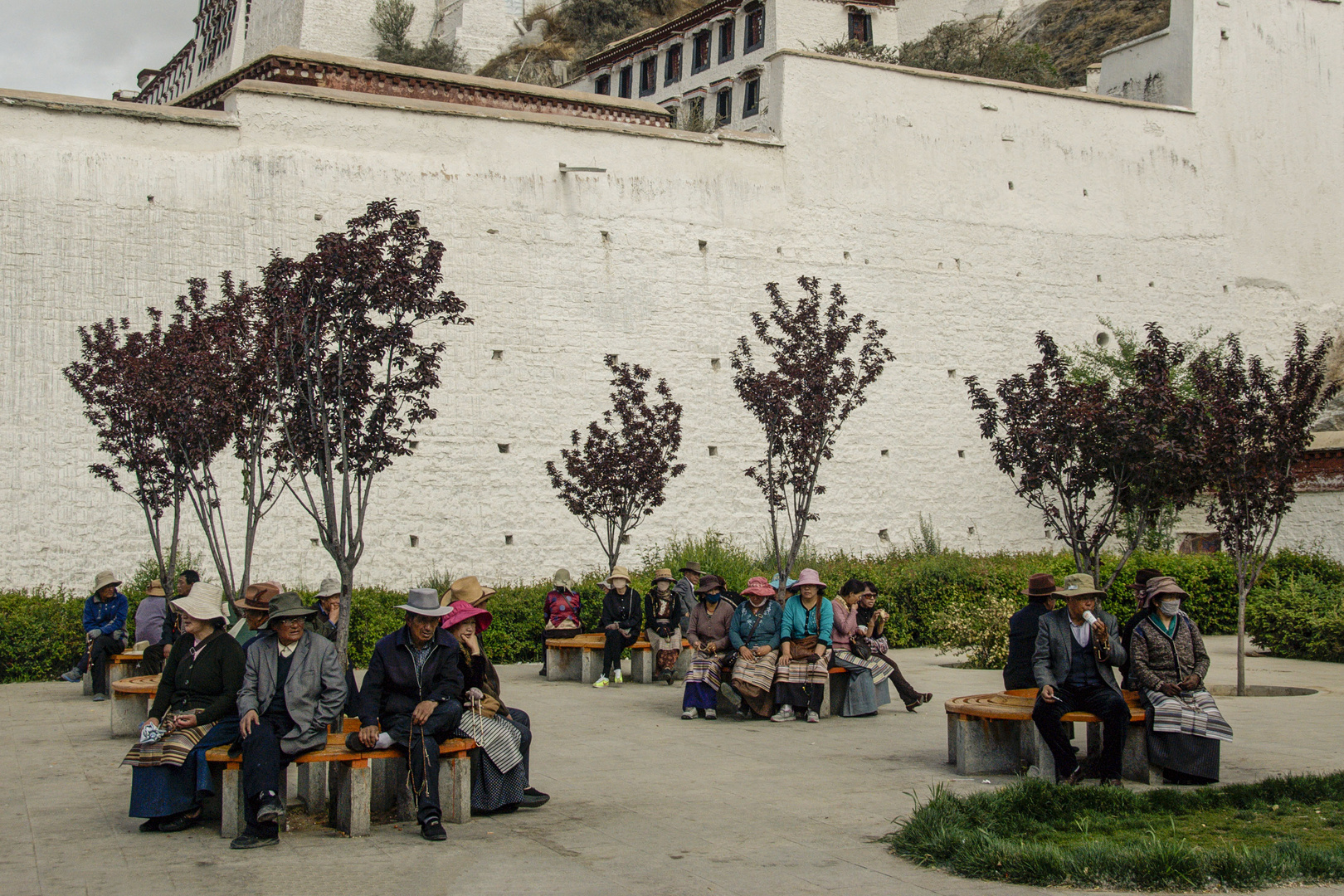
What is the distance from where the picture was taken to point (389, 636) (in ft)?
24.1

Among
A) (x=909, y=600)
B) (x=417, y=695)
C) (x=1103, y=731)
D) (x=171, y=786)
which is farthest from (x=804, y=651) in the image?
(x=909, y=600)

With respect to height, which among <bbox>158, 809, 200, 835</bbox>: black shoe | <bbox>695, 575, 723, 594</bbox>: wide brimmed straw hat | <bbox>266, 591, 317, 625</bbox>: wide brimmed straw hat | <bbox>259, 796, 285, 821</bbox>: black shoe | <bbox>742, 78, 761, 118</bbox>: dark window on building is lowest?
<bbox>158, 809, 200, 835</bbox>: black shoe

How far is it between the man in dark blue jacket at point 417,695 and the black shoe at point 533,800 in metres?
0.50

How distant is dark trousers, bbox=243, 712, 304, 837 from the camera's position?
661 centimetres

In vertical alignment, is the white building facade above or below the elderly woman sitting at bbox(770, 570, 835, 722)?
above

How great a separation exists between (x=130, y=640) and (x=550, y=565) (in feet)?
25.1

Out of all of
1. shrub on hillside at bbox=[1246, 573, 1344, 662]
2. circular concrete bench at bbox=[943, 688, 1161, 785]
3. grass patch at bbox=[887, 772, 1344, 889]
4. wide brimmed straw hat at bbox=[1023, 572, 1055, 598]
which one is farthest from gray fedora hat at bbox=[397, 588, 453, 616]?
shrub on hillside at bbox=[1246, 573, 1344, 662]

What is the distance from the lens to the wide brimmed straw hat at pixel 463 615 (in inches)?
297

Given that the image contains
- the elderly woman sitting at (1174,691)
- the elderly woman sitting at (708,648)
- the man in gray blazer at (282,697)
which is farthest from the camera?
the elderly woman sitting at (708,648)

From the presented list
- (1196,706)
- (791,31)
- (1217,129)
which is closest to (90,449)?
(1196,706)

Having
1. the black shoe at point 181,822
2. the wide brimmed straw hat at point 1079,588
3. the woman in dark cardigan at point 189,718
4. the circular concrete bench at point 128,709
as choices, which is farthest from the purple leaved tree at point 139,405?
the wide brimmed straw hat at point 1079,588

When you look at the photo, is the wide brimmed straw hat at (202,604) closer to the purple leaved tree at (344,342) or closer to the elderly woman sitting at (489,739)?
the elderly woman sitting at (489,739)

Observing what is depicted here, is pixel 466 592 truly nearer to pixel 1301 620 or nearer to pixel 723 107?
pixel 1301 620

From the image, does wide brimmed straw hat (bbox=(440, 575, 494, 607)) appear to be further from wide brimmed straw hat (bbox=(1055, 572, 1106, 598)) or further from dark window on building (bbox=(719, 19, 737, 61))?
dark window on building (bbox=(719, 19, 737, 61))
